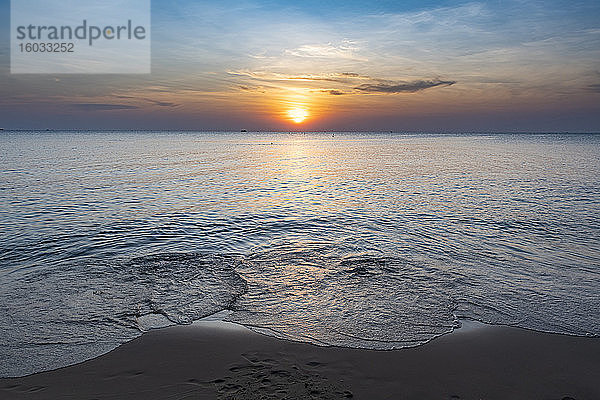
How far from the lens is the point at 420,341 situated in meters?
8.44

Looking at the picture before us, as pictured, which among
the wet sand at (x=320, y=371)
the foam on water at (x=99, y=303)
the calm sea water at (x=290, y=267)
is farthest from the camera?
the calm sea water at (x=290, y=267)

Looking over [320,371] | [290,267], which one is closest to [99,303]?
[290,267]

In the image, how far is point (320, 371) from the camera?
7094 mm

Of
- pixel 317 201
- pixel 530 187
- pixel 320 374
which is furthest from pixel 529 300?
pixel 530 187

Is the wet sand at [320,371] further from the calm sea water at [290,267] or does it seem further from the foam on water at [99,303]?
the foam on water at [99,303]

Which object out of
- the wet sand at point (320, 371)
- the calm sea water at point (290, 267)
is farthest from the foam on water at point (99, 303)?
the wet sand at point (320, 371)

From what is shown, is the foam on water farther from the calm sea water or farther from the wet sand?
the wet sand

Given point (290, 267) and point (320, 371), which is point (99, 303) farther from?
point (320, 371)

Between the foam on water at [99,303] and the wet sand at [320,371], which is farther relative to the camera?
the foam on water at [99,303]

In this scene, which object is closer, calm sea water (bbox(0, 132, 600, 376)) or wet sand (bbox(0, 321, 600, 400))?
wet sand (bbox(0, 321, 600, 400))

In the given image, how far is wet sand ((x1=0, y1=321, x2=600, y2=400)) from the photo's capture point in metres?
6.45

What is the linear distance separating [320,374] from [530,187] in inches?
1229

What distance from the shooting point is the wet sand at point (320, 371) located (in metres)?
6.45

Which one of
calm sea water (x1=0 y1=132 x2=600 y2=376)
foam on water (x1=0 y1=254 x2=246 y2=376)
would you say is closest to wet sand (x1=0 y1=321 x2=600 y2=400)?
calm sea water (x1=0 y1=132 x2=600 y2=376)
